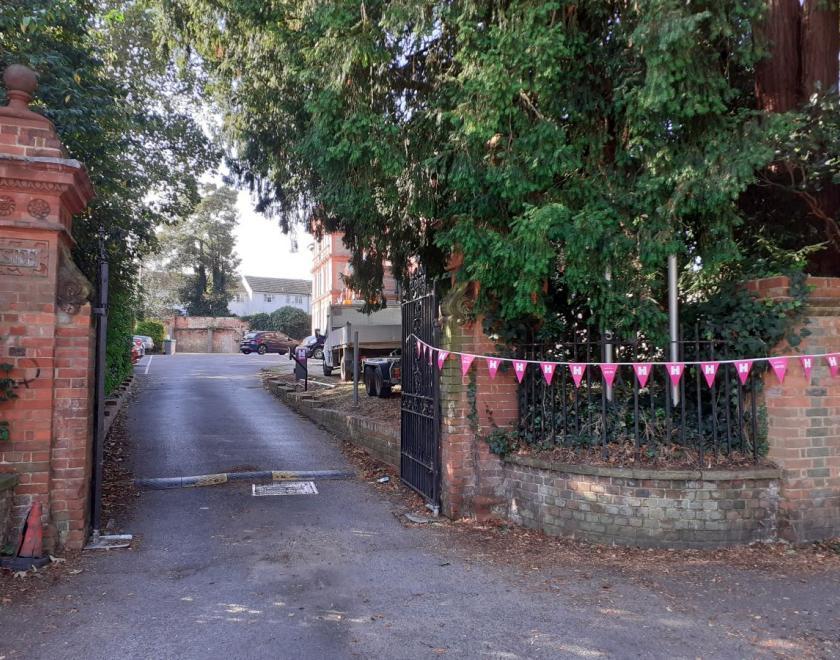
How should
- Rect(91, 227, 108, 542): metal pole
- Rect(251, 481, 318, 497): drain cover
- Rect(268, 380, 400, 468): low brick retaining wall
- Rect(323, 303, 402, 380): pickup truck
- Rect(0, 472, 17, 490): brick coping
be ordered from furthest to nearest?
Rect(323, 303, 402, 380): pickup truck < Rect(268, 380, 400, 468): low brick retaining wall < Rect(251, 481, 318, 497): drain cover < Rect(91, 227, 108, 542): metal pole < Rect(0, 472, 17, 490): brick coping

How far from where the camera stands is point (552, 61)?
4.96 m

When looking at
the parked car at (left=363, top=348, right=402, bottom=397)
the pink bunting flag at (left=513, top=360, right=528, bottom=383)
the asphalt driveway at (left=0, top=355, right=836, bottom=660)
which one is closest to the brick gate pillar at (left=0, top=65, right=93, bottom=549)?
the asphalt driveway at (left=0, top=355, right=836, bottom=660)

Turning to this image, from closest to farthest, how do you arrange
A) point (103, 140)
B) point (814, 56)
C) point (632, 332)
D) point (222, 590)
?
point (222, 590) < point (632, 332) < point (814, 56) < point (103, 140)

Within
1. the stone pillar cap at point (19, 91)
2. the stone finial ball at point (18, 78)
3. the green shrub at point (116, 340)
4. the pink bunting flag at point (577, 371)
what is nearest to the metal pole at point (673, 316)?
the pink bunting flag at point (577, 371)

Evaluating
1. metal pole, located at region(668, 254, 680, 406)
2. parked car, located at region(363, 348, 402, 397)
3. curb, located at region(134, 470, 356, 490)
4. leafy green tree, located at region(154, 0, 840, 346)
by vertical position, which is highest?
leafy green tree, located at region(154, 0, 840, 346)

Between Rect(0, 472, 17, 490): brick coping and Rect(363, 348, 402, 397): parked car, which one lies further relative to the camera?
Rect(363, 348, 402, 397): parked car

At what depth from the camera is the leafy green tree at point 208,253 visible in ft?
149

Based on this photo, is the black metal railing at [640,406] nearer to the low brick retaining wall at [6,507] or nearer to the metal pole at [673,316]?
the metal pole at [673,316]

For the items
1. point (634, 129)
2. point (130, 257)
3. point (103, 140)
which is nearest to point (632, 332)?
point (634, 129)

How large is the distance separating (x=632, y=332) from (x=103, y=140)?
7.00 metres

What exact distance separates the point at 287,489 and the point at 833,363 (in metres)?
5.82

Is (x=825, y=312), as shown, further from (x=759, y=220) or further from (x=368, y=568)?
(x=368, y=568)

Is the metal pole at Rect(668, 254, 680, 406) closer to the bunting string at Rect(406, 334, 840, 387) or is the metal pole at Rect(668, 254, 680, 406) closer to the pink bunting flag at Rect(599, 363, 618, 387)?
the bunting string at Rect(406, 334, 840, 387)

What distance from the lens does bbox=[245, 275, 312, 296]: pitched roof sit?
2633 inches
